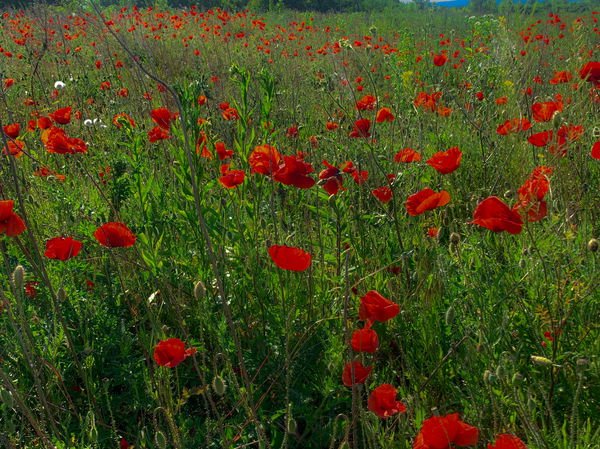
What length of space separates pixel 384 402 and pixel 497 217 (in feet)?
1.88

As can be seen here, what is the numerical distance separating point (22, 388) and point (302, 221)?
1306 millimetres

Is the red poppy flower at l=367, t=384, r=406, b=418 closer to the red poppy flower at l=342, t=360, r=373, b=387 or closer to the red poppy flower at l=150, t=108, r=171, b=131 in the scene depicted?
the red poppy flower at l=342, t=360, r=373, b=387

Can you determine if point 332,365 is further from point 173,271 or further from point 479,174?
point 479,174

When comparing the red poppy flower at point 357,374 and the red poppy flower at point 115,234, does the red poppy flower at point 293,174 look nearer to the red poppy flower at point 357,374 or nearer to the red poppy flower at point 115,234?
the red poppy flower at point 115,234

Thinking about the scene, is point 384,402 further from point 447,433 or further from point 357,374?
point 447,433

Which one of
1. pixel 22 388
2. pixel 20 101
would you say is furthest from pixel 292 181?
pixel 20 101

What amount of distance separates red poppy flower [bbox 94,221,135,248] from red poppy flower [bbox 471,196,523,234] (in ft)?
3.24

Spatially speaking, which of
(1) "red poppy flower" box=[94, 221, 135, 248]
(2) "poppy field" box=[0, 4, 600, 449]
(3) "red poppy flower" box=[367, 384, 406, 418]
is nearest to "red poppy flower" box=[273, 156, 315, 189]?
(2) "poppy field" box=[0, 4, 600, 449]

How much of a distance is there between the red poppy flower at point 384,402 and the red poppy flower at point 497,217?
498 mm

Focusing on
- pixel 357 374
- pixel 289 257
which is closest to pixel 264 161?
pixel 289 257

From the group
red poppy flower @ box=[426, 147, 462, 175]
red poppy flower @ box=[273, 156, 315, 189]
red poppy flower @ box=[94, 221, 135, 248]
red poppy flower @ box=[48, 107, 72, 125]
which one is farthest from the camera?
red poppy flower @ box=[48, 107, 72, 125]

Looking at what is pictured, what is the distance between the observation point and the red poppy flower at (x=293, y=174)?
1553 millimetres

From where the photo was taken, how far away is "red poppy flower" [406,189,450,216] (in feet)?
5.17

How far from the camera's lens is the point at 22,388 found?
1554 millimetres
